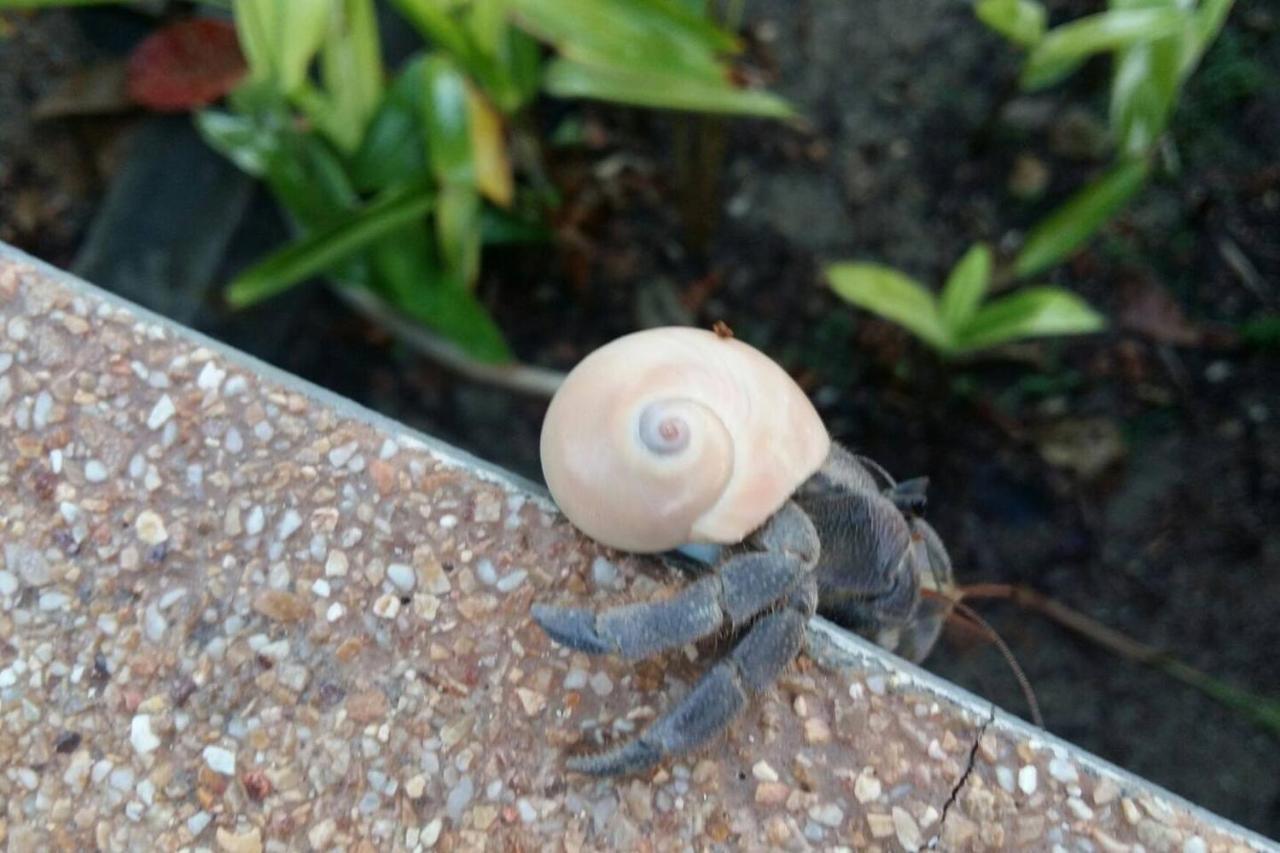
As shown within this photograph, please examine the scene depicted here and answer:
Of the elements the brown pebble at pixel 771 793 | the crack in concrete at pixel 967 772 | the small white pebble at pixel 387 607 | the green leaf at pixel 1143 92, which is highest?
the green leaf at pixel 1143 92

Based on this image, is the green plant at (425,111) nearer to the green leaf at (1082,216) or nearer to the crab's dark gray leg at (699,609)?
the green leaf at (1082,216)

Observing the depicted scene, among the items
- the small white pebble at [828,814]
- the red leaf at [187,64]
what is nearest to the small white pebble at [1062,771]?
the small white pebble at [828,814]

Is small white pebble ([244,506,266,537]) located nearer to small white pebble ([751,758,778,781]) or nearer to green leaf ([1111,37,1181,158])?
small white pebble ([751,758,778,781])

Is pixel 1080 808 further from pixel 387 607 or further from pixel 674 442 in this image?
pixel 387 607

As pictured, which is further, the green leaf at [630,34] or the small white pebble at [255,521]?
the green leaf at [630,34]

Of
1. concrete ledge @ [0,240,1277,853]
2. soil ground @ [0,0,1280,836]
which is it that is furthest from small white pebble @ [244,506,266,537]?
soil ground @ [0,0,1280,836]

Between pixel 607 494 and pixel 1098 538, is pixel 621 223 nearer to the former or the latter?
pixel 1098 538

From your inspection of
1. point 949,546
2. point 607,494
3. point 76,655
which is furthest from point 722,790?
point 949,546
